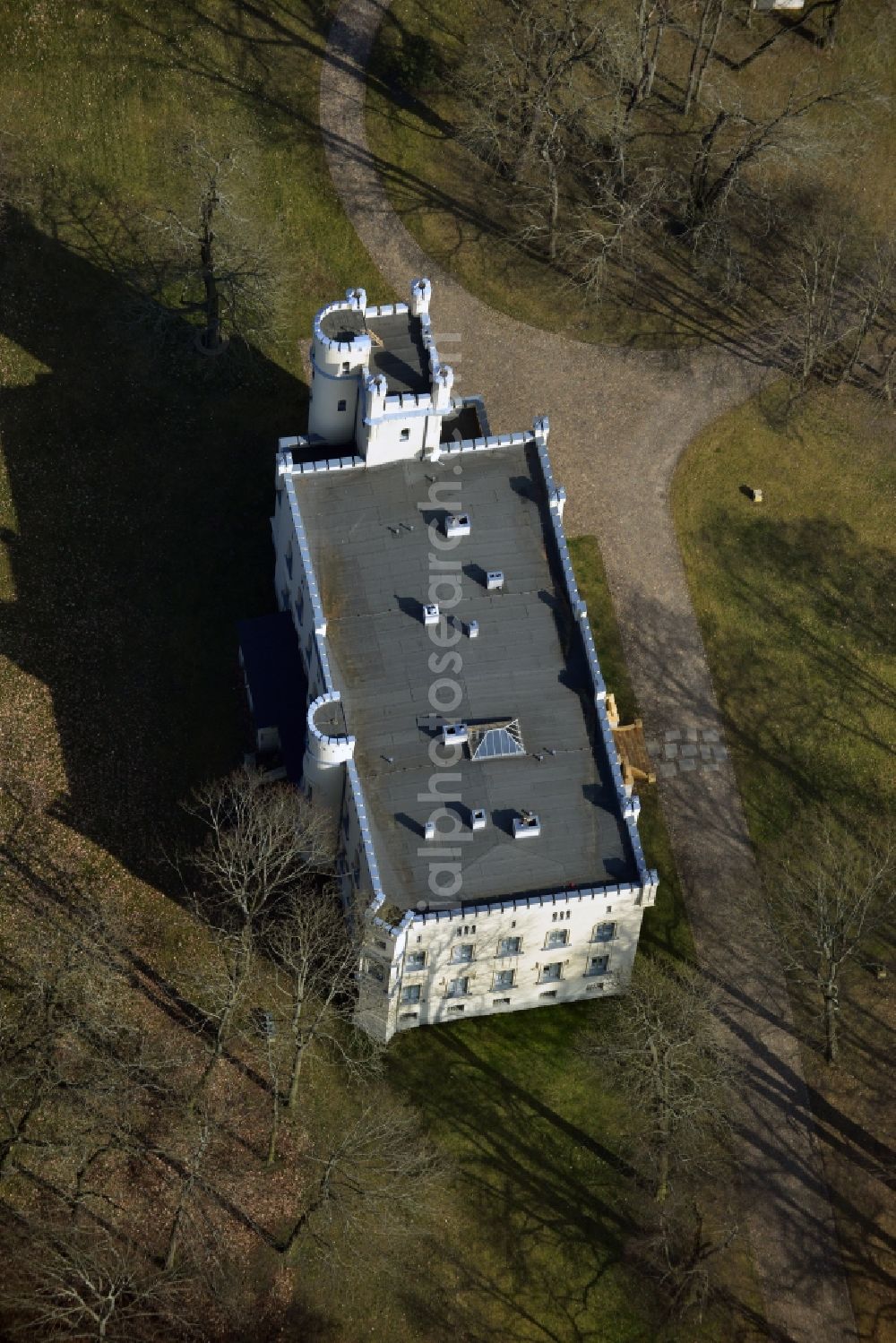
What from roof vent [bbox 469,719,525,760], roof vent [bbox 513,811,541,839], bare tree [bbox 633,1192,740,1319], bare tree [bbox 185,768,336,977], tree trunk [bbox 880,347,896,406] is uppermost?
tree trunk [bbox 880,347,896,406]

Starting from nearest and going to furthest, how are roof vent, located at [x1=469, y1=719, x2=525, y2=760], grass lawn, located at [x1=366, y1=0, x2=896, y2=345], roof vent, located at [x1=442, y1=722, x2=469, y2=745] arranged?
roof vent, located at [x1=442, y1=722, x2=469, y2=745]
roof vent, located at [x1=469, y1=719, x2=525, y2=760]
grass lawn, located at [x1=366, y1=0, x2=896, y2=345]

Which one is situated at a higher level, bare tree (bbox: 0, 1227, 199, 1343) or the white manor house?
the white manor house

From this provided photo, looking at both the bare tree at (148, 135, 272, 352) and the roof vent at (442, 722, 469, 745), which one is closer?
the roof vent at (442, 722, 469, 745)

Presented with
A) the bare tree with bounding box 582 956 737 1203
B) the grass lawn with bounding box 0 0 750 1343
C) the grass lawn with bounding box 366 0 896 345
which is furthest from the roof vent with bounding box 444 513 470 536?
the grass lawn with bounding box 366 0 896 345

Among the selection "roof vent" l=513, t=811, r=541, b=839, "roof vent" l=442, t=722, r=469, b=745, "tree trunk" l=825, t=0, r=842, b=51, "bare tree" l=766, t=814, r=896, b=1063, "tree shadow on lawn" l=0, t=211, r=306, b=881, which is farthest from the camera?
"tree trunk" l=825, t=0, r=842, b=51

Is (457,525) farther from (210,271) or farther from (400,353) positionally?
(210,271)

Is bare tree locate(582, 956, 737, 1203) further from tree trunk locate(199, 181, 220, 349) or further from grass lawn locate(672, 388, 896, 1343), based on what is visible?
tree trunk locate(199, 181, 220, 349)

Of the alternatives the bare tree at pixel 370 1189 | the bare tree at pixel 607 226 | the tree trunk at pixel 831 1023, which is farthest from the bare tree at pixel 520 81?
the bare tree at pixel 370 1189
